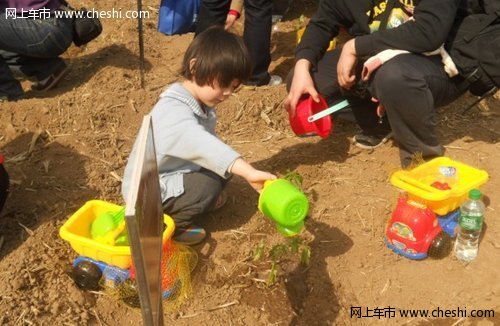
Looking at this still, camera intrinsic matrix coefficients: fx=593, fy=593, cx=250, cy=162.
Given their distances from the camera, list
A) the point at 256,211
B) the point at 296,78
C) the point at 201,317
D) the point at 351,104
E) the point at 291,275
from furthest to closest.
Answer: the point at 351,104, the point at 296,78, the point at 256,211, the point at 291,275, the point at 201,317

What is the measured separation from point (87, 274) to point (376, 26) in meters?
1.97

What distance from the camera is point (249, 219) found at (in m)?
2.96

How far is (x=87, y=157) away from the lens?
10.6 ft

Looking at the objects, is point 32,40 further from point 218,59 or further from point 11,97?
point 218,59

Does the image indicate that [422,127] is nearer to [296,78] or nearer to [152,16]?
[296,78]

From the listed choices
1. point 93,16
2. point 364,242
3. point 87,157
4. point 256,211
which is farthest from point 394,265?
point 93,16

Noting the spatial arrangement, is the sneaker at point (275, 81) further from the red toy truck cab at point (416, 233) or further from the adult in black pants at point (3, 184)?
the adult in black pants at point (3, 184)

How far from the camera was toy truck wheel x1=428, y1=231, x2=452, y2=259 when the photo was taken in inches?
103

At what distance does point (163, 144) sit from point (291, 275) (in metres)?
0.79

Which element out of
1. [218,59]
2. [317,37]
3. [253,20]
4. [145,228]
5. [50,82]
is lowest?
[50,82]

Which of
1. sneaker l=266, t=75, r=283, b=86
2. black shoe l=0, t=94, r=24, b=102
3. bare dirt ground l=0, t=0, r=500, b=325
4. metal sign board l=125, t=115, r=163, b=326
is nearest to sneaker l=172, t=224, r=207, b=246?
bare dirt ground l=0, t=0, r=500, b=325

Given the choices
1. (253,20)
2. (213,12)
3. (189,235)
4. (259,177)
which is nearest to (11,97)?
(213,12)

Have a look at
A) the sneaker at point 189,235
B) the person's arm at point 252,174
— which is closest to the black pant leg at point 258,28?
the sneaker at point 189,235

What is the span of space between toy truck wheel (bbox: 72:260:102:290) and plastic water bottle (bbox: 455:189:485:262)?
156 centimetres
